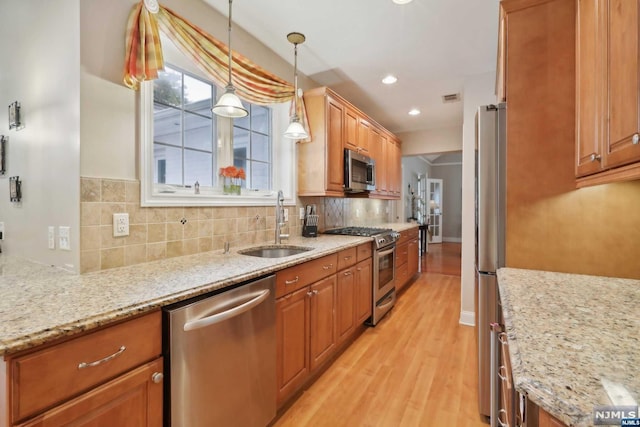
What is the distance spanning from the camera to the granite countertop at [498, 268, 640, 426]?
1.86ft

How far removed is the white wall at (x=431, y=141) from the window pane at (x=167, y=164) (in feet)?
13.9

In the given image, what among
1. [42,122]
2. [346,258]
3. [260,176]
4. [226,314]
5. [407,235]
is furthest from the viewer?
[407,235]

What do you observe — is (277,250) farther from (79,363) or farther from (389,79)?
(389,79)

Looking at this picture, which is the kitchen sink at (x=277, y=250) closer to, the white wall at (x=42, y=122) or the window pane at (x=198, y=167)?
the window pane at (x=198, y=167)

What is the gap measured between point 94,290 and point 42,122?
1134 millimetres

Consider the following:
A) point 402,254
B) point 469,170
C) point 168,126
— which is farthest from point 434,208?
point 168,126

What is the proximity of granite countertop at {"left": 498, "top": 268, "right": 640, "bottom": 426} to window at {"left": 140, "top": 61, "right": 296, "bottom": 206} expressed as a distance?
179 centimetres

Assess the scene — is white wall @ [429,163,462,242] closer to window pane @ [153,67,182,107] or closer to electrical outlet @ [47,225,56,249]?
window pane @ [153,67,182,107]

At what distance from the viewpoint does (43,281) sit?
1.29m

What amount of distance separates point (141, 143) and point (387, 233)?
258cm

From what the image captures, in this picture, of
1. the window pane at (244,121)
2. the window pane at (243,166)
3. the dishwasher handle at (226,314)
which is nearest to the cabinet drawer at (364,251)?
the window pane at (243,166)

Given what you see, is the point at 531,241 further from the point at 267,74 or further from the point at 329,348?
the point at 267,74

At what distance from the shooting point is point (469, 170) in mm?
3246

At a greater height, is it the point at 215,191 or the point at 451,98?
the point at 451,98
